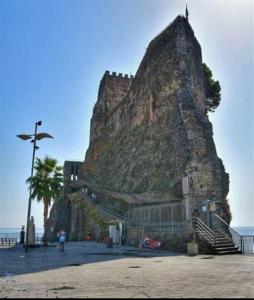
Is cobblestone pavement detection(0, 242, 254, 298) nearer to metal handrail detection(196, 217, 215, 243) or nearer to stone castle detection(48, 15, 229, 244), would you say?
metal handrail detection(196, 217, 215, 243)

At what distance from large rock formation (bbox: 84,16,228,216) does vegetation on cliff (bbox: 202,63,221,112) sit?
10.2 m

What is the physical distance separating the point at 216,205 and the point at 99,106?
39516 millimetres

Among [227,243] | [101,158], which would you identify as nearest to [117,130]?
[101,158]

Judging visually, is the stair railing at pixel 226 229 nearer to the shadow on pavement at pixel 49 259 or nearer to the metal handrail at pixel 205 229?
the metal handrail at pixel 205 229

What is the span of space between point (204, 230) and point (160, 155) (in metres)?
12.2

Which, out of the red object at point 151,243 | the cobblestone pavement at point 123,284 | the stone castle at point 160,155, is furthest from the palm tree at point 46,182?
the cobblestone pavement at point 123,284

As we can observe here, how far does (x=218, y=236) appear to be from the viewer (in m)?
24.0

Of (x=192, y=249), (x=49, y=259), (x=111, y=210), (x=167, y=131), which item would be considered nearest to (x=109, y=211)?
(x=111, y=210)

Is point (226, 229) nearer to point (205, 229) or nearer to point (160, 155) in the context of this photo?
point (205, 229)

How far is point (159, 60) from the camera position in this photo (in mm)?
39531

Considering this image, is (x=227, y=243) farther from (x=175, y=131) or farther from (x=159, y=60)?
(x=159, y=60)

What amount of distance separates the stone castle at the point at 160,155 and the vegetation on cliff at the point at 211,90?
33.6ft

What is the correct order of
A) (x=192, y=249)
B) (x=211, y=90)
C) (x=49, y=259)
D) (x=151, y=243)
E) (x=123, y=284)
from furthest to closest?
(x=211, y=90), (x=151, y=243), (x=192, y=249), (x=49, y=259), (x=123, y=284)

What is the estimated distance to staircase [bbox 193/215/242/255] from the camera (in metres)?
22.3
